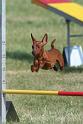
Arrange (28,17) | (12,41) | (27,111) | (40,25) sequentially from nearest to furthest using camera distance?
(27,111)
(12,41)
(40,25)
(28,17)

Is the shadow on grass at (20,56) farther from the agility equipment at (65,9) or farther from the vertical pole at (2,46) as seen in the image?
the vertical pole at (2,46)

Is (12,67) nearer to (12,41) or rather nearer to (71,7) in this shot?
(71,7)

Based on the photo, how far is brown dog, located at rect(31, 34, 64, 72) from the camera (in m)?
6.57

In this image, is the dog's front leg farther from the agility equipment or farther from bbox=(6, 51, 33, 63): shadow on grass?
bbox=(6, 51, 33, 63): shadow on grass

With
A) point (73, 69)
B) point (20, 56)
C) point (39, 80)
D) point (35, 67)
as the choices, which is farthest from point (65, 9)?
point (35, 67)

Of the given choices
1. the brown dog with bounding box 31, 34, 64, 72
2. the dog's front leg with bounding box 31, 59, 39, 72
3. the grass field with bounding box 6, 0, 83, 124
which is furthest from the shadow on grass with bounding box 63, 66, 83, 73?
the dog's front leg with bounding box 31, 59, 39, 72

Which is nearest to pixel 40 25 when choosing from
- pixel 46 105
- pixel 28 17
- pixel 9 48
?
pixel 28 17

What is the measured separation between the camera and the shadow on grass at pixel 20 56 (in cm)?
1095

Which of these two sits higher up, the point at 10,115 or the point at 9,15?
the point at 9,15

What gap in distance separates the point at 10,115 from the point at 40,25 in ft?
33.5

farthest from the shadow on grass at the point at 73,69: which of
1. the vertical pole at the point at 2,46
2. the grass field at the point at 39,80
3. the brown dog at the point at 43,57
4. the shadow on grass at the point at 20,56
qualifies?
the vertical pole at the point at 2,46

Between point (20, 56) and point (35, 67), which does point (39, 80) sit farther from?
point (20, 56)

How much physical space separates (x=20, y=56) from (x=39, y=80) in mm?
2555

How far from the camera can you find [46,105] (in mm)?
7004
